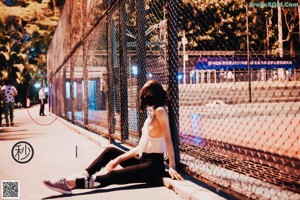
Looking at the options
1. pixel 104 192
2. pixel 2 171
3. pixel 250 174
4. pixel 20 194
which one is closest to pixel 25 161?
pixel 2 171

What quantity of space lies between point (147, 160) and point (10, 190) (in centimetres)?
160

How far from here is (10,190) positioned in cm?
396

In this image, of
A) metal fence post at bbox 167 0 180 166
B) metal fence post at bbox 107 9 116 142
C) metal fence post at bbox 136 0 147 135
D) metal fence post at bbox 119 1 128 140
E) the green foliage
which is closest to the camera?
metal fence post at bbox 167 0 180 166

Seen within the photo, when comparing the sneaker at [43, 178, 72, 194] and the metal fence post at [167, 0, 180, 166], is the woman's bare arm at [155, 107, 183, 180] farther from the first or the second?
the sneaker at [43, 178, 72, 194]

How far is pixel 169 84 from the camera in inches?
173

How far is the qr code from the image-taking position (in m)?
3.88

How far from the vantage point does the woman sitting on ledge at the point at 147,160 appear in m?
3.87

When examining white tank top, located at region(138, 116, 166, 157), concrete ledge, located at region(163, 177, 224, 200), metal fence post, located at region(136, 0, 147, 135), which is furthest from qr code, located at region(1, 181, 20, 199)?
metal fence post, located at region(136, 0, 147, 135)

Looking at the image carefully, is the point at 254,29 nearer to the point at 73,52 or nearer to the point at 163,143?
the point at 73,52

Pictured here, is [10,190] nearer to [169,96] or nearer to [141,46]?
[169,96]

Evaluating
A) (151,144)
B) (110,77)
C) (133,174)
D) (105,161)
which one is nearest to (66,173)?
(105,161)

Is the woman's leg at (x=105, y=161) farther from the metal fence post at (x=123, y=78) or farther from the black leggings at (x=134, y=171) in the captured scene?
the metal fence post at (x=123, y=78)

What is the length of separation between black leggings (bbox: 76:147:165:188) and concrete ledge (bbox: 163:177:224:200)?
0.20 meters

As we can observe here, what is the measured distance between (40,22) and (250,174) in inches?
1418
